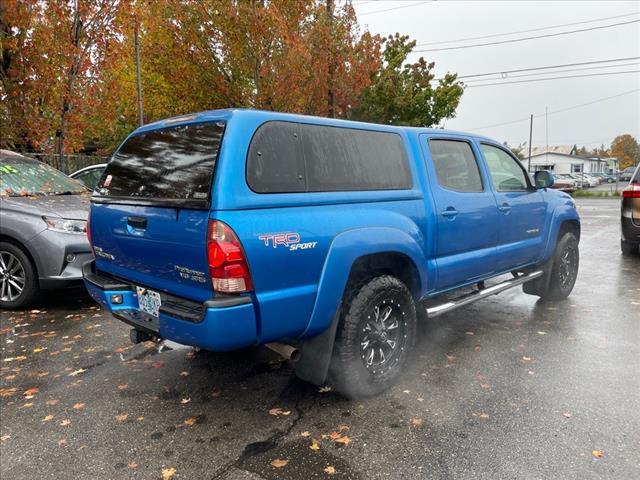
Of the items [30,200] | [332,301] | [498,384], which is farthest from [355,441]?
[30,200]

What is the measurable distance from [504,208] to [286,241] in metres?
2.72

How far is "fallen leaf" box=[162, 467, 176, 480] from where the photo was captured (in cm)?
251

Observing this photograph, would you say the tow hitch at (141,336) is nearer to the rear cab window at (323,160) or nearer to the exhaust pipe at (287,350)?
the exhaust pipe at (287,350)

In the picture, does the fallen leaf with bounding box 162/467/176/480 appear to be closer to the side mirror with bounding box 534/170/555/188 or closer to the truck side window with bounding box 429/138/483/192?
the truck side window with bounding box 429/138/483/192

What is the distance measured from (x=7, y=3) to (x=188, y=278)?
8.51 metres

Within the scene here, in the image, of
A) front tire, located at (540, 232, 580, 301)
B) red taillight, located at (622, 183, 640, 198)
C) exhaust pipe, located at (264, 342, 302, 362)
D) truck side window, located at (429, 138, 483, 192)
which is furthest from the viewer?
red taillight, located at (622, 183, 640, 198)

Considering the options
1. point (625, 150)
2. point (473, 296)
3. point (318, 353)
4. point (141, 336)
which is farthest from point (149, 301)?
point (625, 150)

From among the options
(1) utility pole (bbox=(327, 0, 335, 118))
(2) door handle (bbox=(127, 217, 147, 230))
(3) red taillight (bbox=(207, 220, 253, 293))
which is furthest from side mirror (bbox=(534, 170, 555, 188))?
(1) utility pole (bbox=(327, 0, 335, 118))

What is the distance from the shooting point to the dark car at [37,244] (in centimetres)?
517

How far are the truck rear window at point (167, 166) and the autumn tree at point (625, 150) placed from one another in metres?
86.6

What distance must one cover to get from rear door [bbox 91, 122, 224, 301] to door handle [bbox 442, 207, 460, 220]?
198cm

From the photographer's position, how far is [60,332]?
4.84 meters

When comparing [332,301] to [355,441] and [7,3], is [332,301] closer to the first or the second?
[355,441]

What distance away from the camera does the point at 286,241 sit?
2.71 meters
